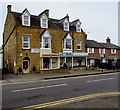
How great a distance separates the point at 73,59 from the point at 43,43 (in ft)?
24.3

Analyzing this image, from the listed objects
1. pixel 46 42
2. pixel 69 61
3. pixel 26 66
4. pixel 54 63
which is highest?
pixel 46 42

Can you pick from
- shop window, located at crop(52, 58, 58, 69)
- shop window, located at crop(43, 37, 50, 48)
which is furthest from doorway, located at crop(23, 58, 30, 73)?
shop window, located at crop(52, 58, 58, 69)

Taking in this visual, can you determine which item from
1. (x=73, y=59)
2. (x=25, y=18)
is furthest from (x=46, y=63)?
(x=25, y=18)

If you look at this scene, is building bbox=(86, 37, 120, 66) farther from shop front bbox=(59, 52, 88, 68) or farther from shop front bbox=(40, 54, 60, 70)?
shop front bbox=(40, 54, 60, 70)

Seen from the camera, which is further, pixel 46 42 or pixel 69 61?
pixel 69 61

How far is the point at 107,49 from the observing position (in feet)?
105

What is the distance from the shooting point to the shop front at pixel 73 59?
22.8m

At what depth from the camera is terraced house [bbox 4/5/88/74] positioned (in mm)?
19016

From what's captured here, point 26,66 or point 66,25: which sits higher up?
point 66,25

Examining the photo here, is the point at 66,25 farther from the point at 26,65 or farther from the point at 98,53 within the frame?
the point at 98,53

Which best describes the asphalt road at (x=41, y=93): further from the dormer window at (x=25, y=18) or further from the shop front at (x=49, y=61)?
the dormer window at (x=25, y=18)

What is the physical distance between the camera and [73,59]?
24500 mm

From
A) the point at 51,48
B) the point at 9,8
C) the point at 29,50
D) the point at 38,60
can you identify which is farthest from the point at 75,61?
the point at 9,8

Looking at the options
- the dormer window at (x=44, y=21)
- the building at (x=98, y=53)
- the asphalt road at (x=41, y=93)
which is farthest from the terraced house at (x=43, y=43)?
the asphalt road at (x=41, y=93)
